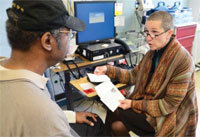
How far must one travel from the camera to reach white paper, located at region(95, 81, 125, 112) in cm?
120

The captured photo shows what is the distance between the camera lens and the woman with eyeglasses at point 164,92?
1.16m

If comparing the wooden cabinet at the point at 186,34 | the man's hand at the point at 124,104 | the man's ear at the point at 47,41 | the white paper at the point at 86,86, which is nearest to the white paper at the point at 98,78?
the white paper at the point at 86,86

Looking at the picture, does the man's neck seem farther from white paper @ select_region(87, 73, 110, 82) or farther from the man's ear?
white paper @ select_region(87, 73, 110, 82)

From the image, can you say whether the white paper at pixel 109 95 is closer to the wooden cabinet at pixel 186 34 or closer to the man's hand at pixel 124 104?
the man's hand at pixel 124 104

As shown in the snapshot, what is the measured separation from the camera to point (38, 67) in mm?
647

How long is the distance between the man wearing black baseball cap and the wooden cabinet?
8.30 ft

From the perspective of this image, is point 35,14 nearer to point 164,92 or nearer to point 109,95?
point 109,95

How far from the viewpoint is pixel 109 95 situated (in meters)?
1.24

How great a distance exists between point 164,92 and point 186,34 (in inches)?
84.2

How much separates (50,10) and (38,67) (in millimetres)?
217

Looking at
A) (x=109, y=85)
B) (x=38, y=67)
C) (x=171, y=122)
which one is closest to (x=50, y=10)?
(x=38, y=67)

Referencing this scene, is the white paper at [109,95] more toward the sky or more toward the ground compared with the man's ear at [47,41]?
more toward the ground

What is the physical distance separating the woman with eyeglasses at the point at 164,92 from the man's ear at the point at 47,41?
0.78m

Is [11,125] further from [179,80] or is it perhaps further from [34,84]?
[179,80]
